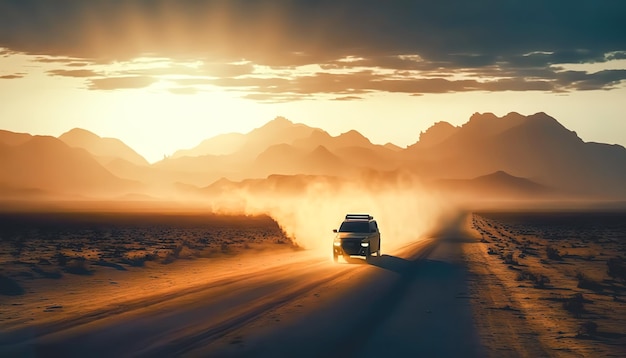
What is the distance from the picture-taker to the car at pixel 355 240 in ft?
121

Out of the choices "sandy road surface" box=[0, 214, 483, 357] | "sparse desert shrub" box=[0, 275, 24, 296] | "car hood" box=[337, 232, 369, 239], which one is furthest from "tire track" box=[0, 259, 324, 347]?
"car hood" box=[337, 232, 369, 239]

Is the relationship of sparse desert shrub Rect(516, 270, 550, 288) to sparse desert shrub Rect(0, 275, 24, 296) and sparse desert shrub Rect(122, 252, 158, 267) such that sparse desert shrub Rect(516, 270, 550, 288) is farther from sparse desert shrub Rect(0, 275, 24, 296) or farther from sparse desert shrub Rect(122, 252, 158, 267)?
sparse desert shrub Rect(0, 275, 24, 296)

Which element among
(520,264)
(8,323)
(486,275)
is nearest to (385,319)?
(8,323)

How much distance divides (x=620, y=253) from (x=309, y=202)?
30281 millimetres

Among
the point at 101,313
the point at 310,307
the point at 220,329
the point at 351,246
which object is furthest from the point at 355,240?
the point at 220,329

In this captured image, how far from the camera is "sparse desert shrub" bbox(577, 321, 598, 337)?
17855mm

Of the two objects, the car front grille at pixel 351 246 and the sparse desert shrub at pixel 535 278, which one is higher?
the car front grille at pixel 351 246

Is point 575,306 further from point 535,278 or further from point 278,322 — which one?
point 278,322

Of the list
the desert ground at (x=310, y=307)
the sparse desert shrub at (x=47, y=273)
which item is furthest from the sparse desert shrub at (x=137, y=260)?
the sparse desert shrub at (x=47, y=273)

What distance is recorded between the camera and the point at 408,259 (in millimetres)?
39531

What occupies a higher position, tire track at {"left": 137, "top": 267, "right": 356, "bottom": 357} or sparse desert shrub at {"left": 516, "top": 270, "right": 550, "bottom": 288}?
tire track at {"left": 137, "top": 267, "right": 356, "bottom": 357}

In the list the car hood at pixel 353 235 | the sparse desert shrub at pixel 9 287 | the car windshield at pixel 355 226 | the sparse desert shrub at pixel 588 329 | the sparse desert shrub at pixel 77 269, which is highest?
the car windshield at pixel 355 226

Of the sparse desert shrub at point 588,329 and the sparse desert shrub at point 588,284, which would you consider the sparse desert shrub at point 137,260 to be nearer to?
the sparse desert shrub at point 588,284

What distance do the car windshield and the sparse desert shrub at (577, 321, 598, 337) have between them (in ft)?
65.7
